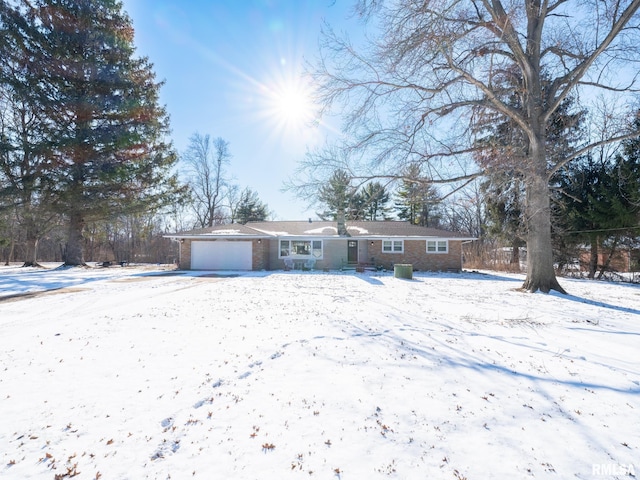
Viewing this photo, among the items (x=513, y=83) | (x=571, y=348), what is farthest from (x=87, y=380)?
(x=513, y=83)

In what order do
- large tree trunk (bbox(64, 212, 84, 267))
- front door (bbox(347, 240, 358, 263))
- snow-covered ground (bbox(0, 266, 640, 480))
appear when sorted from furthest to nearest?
front door (bbox(347, 240, 358, 263)), large tree trunk (bbox(64, 212, 84, 267)), snow-covered ground (bbox(0, 266, 640, 480))

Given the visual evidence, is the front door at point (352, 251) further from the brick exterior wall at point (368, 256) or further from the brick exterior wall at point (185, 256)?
the brick exterior wall at point (185, 256)

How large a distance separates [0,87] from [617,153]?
32.4 metres

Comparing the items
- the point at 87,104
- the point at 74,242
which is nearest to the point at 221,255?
the point at 74,242

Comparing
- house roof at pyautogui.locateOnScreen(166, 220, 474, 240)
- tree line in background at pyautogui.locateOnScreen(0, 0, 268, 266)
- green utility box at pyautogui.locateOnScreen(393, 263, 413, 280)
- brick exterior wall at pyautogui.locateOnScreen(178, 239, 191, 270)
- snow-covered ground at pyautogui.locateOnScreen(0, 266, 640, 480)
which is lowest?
snow-covered ground at pyautogui.locateOnScreen(0, 266, 640, 480)

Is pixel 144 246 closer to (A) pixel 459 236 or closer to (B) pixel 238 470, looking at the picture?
(A) pixel 459 236

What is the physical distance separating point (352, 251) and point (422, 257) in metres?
4.35

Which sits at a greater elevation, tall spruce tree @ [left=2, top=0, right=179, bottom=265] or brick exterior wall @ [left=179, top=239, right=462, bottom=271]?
tall spruce tree @ [left=2, top=0, right=179, bottom=265]

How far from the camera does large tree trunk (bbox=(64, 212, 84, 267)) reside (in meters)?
17.4

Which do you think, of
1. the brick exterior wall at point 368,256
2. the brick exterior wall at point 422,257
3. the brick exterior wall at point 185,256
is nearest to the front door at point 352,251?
the brick exterior wall at point 368,256

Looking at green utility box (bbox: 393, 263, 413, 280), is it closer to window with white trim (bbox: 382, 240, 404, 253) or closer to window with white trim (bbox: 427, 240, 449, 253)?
window with white trim (bbox: 382, 240, 404, 253)

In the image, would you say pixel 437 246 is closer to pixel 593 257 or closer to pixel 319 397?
pixel 593 257

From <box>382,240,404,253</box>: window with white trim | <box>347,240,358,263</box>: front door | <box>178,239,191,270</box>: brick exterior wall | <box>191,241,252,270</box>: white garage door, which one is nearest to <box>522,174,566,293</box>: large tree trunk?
<box>382,240,404,253</box>: window with white trim

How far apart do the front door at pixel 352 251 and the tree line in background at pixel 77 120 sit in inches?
477
